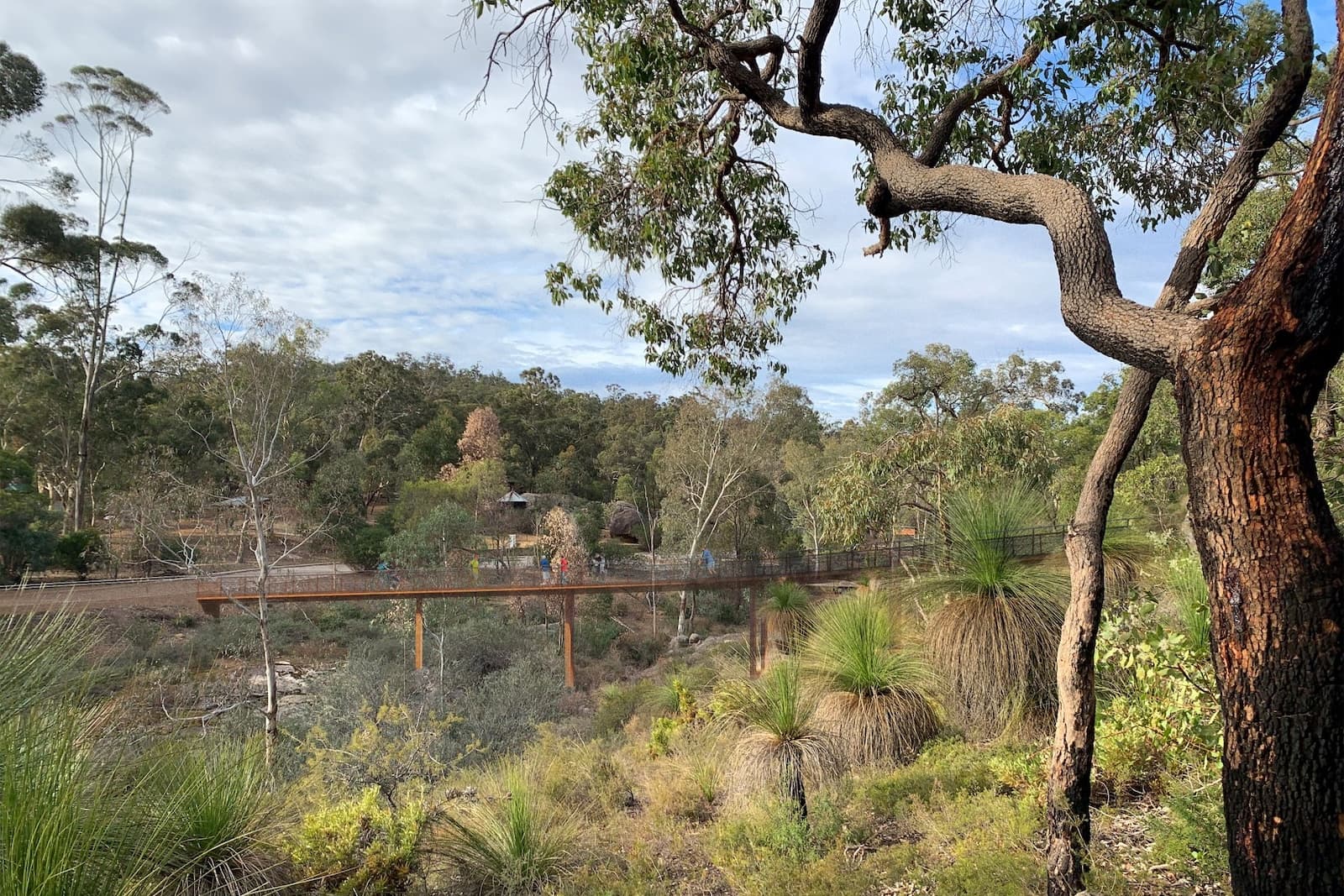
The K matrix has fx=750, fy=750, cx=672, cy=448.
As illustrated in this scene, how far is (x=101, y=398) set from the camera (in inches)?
889

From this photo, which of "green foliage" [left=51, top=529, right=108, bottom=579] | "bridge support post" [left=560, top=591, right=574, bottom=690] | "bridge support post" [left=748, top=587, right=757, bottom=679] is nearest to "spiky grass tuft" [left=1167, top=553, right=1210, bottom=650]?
"bridge support post" [left=748, top=587, right=757, bottom=679]

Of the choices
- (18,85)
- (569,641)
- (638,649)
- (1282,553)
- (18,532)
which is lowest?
(638,649)

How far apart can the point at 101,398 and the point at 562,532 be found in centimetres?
1497

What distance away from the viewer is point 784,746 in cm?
421

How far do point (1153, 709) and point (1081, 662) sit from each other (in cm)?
73

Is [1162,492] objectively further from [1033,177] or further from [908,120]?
[1033,177]

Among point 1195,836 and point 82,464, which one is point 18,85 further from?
point 1195,836

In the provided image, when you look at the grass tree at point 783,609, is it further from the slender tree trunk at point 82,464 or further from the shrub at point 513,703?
the slender tree trunk at point 82,464

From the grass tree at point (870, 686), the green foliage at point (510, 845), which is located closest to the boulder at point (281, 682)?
the green foliage at point (510, 845)

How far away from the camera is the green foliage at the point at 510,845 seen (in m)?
3.64

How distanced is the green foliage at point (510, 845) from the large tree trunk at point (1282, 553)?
2983mm

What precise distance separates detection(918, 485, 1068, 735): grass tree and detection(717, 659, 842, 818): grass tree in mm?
1196

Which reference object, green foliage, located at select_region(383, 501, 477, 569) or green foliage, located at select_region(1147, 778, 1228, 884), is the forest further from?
green foliage, located at select_region(383, 501, 477, 569)

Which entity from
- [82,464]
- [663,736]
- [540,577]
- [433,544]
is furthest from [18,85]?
[663,736]
